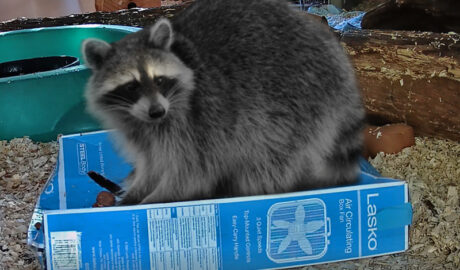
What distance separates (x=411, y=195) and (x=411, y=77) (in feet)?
1.89

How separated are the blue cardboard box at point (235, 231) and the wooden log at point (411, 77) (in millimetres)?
→ 688

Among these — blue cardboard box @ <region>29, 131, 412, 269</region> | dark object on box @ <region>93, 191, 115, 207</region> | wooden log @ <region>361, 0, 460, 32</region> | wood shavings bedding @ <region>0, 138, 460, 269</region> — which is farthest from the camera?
wooden log @ <region>361, 0, 460, 32</region>

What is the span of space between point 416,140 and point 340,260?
2.86 feet

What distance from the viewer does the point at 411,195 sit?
2.04 metres

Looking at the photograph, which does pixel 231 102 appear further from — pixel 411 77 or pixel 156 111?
pixel 411 77

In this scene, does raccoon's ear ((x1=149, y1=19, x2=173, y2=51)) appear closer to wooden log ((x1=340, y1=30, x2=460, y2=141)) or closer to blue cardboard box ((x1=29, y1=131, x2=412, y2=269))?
blue cardboard box ((x1=29, y1=131, x2=412, y2=269))

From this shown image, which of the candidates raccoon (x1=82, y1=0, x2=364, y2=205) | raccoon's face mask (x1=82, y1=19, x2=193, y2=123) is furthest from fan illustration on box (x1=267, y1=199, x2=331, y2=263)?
raccoon's face mask (x1=82, y1=19, x2=193, y2=123)

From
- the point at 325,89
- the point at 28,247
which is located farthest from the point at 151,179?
the point at 325,89

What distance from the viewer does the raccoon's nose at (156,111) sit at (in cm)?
155

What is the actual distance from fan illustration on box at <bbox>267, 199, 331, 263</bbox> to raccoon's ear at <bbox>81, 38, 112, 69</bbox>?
0.65 meters

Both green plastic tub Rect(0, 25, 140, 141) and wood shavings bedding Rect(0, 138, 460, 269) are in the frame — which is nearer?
wood shavings bedding Rect(0, 138, 460, 269)

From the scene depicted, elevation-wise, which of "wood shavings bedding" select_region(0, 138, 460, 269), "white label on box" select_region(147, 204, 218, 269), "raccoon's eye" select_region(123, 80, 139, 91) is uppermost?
"raccoon's eye" select_region(123, 80, 139, 91)

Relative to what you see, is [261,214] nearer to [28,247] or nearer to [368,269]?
[368,269]

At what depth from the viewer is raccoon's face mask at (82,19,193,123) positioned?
158 cm
